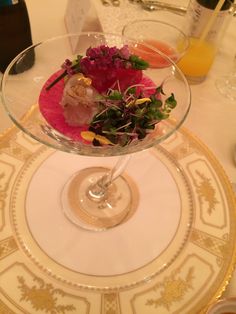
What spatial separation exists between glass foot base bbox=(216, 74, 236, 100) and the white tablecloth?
0.02 metres

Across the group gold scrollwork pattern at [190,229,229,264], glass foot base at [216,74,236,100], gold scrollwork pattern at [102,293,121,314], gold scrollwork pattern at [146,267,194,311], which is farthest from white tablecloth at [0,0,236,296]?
gold scrollwork pattern at [102,293,121,314]

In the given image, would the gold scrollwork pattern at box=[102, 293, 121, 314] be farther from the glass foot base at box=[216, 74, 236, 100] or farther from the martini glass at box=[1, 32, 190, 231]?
the glass foot base at box=[216, 74, 236, 100]

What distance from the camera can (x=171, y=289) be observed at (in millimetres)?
608

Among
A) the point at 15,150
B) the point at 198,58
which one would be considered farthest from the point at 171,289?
the point at 198,58

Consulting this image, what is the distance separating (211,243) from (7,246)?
1.27ft

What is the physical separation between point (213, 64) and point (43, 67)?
22.3 inches

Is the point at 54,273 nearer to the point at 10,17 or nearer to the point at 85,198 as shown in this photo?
the point at 85,198

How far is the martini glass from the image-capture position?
0.57 m

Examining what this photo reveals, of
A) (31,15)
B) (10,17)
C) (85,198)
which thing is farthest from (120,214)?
(31,15)

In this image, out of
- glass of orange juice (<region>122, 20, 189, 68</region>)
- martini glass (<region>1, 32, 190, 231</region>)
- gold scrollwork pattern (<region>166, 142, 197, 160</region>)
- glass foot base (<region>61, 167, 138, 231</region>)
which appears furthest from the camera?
glass of orange juice (<region>122, 20, 189, 68</region>)

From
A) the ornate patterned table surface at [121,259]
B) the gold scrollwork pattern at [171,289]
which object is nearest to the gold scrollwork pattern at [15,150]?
the ornate patterned table surface at [121,259]

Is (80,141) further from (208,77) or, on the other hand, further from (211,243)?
(208,77)

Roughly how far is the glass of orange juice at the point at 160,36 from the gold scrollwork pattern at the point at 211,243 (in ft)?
1.54

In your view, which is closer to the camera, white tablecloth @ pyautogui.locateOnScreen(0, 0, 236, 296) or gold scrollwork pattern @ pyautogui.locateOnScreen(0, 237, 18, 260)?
gold scrollwork pattern @ pyautogui.locateOnScreen(0, 237, 18, 260)
